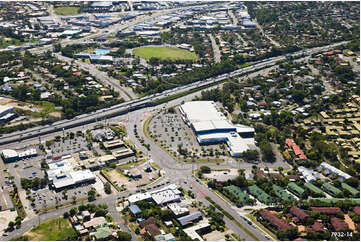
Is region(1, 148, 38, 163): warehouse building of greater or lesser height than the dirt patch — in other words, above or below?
below

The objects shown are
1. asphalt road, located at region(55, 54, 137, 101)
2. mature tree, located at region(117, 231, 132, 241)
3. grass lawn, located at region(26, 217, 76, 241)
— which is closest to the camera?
mature tree, located at region(117, 231, 132, 241)

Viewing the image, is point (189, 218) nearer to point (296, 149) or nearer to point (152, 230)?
point (152, 230)

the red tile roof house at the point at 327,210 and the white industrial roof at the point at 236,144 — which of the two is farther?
the white industrial roof at the point at 236,144

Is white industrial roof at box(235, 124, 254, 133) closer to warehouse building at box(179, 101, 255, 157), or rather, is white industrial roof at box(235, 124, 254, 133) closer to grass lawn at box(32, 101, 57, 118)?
warehouse building at box(179, 101, 255, 157)

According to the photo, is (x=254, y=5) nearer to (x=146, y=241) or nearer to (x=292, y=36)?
(x=292, y=36)

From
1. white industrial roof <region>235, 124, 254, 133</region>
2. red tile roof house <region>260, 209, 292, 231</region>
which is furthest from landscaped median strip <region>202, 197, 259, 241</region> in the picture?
white industrial roof <region>235, 124, 254, 133</region>

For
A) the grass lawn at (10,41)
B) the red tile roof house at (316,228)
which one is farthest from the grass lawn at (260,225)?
the grass lawn at (10,41)

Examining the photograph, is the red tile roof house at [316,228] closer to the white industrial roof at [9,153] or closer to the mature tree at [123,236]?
the mature tree at [123,236]
